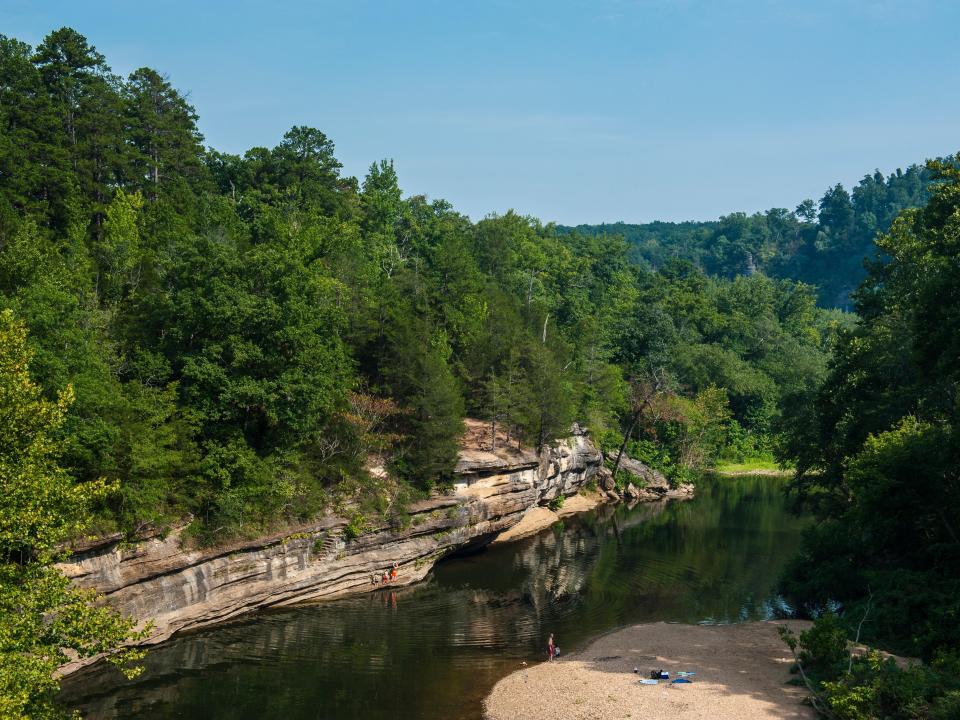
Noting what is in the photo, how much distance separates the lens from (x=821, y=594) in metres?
37.4

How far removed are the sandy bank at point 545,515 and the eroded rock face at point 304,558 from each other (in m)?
2.92

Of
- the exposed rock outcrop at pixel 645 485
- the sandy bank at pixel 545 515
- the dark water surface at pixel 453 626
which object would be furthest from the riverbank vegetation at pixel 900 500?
the exposed rock outcrop at pixel 645 485

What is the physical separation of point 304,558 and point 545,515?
26081 mm

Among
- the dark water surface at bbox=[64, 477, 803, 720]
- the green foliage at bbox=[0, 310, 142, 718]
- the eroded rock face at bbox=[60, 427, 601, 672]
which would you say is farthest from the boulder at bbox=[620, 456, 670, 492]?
the green foliage at bbox=[0, 310, 142, 718]

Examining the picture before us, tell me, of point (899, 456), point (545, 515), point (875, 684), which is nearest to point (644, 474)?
point (545, 515)

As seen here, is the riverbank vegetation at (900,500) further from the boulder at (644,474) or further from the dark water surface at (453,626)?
the boulder at (644,474)

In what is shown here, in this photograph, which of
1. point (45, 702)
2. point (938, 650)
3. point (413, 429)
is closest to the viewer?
point (45, 702)

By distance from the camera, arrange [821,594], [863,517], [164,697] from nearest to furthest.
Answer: [164,697], [863,517], [821,594]

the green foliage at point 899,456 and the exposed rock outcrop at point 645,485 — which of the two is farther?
the exposed rock outcrop at point 645,485

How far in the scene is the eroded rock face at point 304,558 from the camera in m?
32.6

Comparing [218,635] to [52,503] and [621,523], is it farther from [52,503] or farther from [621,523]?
[621,523]

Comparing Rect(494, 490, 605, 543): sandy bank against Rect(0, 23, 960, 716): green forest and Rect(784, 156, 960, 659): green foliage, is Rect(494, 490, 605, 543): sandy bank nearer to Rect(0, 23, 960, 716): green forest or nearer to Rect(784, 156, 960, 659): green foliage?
Rect(0, 23, 960, 716): green forest

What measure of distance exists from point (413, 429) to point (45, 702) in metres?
28.4

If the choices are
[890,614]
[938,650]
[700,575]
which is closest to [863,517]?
[890,614]
